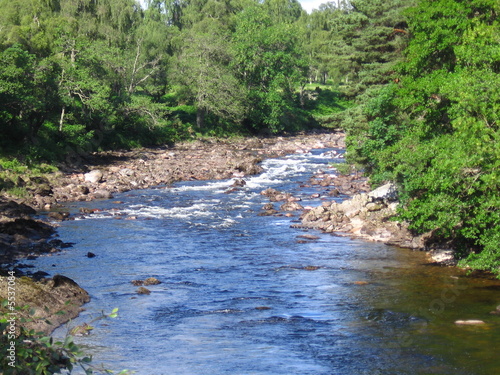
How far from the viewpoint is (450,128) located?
24.3m

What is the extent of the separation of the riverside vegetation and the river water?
8.90 feet

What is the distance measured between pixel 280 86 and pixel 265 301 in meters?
54.9

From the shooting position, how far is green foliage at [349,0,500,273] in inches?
786

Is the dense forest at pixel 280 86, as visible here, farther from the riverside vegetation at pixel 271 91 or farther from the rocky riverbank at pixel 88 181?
the rocky riverbank at pixel 88 181

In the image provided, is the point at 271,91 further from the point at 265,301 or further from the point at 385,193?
the point at 265,301

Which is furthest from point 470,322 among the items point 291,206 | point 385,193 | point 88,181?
point 88,181

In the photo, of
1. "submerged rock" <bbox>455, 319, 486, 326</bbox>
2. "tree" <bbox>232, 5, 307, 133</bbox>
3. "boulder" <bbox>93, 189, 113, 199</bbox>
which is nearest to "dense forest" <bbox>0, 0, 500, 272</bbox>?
"tree" <bbox>232, 5, 307, 133</bbox>

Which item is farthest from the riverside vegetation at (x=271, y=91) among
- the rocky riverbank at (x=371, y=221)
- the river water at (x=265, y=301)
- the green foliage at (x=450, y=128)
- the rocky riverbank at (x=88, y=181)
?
the river water at (x=265, y=301)

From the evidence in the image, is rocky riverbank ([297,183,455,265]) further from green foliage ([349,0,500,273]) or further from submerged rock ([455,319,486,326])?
submerged rock ([455,319,486,326])

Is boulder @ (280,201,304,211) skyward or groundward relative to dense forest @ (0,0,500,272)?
groundward

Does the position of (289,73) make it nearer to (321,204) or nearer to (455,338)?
(321,204)

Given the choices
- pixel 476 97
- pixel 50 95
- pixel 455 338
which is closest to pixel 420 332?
pixel 455 338

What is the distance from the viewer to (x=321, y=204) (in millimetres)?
36406

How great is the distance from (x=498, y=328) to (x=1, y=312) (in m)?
14.1
